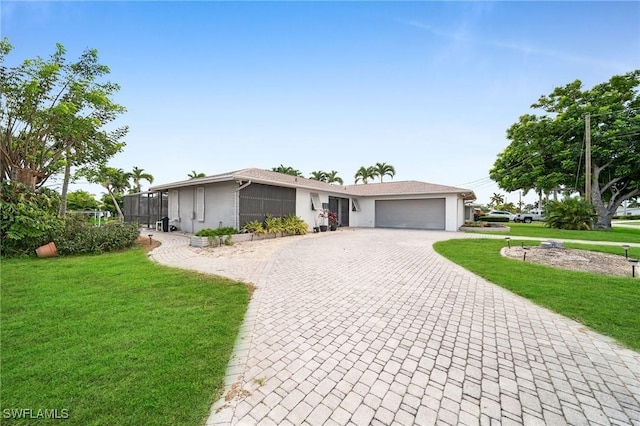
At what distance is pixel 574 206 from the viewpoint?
58.9 ft

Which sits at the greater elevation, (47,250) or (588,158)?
(588,158)

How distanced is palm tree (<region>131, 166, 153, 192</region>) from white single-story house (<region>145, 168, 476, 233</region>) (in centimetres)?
2301

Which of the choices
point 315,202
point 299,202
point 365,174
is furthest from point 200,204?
point 365,174

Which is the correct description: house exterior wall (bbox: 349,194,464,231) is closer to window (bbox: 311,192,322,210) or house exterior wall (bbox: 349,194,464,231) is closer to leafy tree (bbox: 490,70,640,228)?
window (bbox: 311,192,322,210)

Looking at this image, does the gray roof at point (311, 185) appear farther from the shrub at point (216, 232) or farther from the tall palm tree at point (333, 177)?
the tall palm tree at point (333, 177)

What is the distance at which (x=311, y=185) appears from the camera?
16500mm

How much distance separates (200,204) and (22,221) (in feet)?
22.8

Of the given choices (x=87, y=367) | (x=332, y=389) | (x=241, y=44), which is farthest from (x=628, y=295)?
(x=241, y=44)

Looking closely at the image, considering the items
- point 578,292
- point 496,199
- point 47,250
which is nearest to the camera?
point 578,292

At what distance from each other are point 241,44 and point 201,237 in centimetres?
910

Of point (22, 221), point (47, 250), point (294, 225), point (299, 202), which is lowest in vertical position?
point (47, 250)

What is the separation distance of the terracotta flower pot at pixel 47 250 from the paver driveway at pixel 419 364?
310 inches

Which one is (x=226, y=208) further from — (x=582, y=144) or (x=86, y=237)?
(x=582, y=144)

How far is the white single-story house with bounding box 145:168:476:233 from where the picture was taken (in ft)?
41.2
